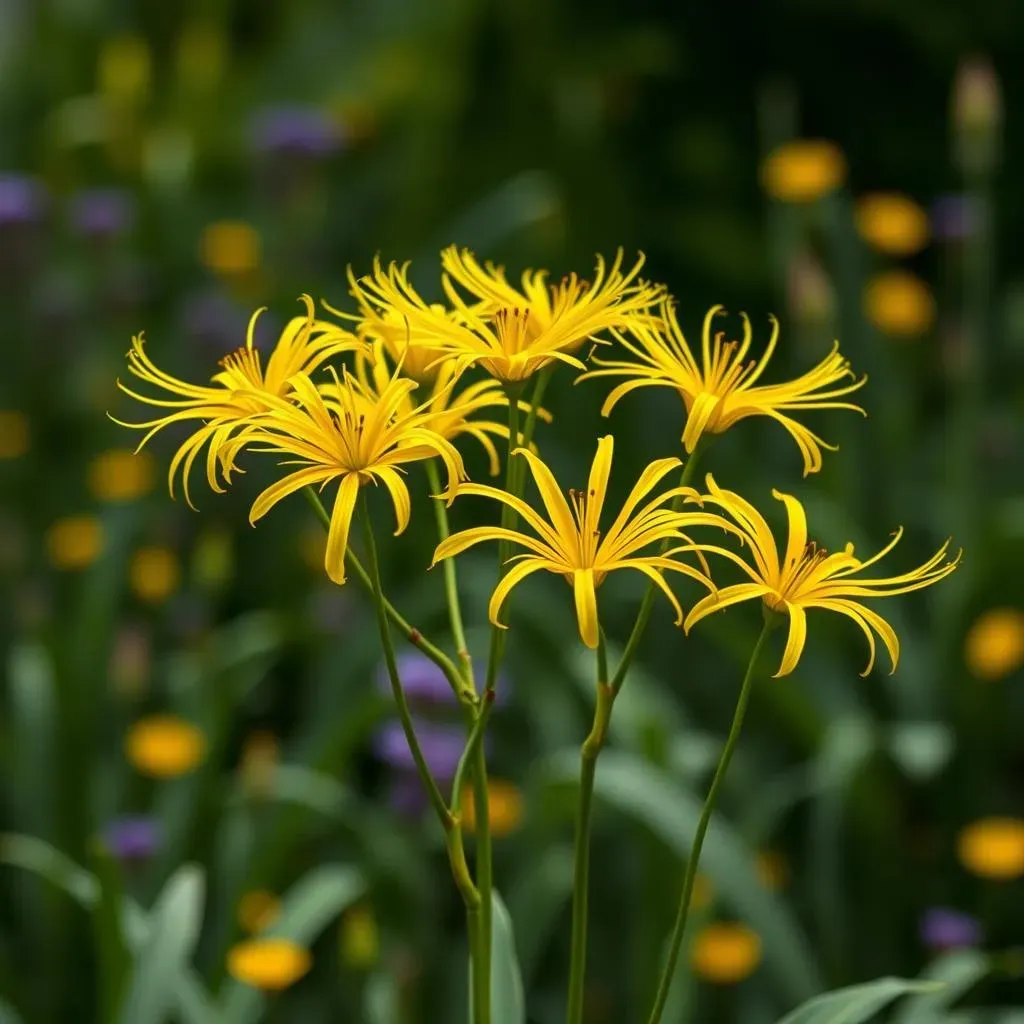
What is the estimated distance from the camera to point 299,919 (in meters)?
1.48

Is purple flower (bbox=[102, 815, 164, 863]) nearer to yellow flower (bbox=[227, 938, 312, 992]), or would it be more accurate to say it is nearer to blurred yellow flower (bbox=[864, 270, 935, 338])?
yellow flower (bbox=[227, 938, 312, 992])

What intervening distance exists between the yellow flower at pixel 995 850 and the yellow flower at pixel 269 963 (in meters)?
0.76

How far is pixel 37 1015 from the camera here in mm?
1703

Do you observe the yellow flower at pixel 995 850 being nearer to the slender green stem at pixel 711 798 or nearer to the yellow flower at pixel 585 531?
the slender green stem at pixel 711 798

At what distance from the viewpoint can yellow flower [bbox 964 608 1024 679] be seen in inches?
73.5

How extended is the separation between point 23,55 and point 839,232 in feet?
7.48

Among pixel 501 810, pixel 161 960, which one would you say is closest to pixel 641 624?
pixel 161 960

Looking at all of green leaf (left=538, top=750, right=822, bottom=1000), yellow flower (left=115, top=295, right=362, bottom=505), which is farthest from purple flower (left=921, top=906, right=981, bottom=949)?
yellow flower (left=115, top=295, right=362, bottom=505)

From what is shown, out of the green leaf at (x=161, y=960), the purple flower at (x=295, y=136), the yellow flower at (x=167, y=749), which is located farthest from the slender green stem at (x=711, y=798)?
the purple flower at (x=295, y=136)

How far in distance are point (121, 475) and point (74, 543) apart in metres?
0.18

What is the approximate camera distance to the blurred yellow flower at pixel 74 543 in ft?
7.52

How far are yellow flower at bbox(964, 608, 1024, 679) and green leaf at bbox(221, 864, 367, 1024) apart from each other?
0.82 metres

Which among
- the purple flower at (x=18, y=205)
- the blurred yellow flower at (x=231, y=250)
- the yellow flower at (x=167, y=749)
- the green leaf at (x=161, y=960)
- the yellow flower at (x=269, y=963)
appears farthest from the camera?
the blurred yellow flower at (x=231, y=250)

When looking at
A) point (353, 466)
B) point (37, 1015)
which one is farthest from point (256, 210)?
point (353, 466)
